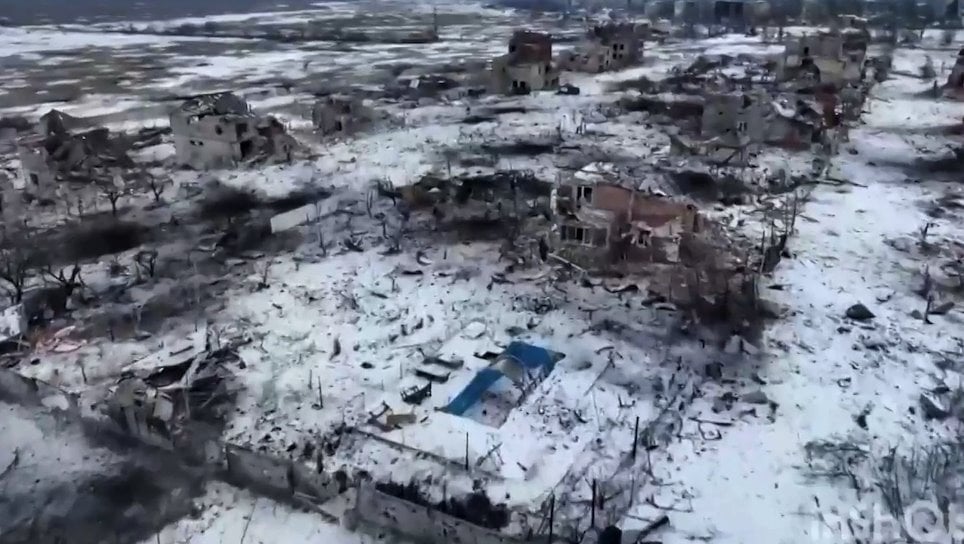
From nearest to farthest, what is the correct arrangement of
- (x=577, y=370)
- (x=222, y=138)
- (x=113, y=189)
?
(x=577, y=370) < (x=113, y=189) < (x=222, y=138)

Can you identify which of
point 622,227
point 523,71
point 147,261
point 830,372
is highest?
point 523,71

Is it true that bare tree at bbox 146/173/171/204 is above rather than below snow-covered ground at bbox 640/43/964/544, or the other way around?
above

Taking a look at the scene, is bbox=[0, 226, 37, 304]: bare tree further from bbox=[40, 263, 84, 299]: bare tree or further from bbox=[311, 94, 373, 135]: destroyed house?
bbox=[311, 94, 373, 135]: destroyed house

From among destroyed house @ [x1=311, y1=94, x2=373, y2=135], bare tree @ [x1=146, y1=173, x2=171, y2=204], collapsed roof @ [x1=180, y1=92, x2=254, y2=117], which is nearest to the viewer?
bare tree @ [x1=146, y1=173, x2=171, y2=204]

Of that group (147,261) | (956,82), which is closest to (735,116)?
(956,82)

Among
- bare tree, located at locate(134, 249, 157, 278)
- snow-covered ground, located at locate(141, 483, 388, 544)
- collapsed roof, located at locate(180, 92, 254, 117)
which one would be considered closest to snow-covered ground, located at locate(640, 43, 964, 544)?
snow-covered ground, located at locate(141, 483, 388, 544)

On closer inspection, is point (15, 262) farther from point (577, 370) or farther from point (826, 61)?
point (826, 61)

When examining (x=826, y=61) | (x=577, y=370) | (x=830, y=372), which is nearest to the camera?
(x=830, y=372)
